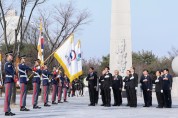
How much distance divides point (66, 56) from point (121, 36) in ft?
44.4

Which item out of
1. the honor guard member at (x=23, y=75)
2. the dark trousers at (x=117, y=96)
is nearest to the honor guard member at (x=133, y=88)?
the dark trousers at (x=117, y=96)

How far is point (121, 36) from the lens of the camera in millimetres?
30922

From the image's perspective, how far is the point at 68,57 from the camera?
18.0 meters

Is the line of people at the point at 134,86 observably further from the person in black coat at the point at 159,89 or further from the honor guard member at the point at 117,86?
the honor guard member at the point at 117,86

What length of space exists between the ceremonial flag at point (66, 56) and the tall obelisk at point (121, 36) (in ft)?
42.3

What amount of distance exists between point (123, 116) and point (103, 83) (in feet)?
18.7

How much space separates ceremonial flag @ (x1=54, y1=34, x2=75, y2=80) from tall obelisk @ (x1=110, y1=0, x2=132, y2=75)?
1291 cm

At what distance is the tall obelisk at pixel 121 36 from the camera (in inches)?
1206

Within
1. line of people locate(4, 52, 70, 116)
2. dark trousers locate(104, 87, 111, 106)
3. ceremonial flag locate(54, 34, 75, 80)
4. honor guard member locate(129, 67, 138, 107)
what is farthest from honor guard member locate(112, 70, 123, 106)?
line of people locate(4, 52, 70, 116)

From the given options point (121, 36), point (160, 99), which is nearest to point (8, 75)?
point (160, 99)

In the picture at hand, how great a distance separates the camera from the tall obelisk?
30.6 m

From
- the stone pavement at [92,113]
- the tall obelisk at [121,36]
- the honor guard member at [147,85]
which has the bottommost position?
the stone pavement at [92,113]

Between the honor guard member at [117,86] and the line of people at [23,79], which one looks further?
the honor guard member at [117,86]

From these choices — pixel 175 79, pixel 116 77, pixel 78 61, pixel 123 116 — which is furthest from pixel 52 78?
pixel 175 79
